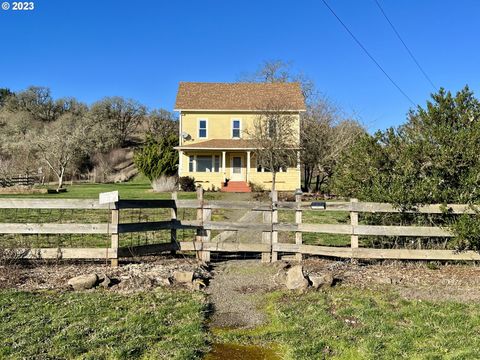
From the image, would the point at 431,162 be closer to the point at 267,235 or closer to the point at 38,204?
the point at 267,235

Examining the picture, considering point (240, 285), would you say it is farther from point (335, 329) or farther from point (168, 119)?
point (168, 119)

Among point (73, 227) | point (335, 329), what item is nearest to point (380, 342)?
point (335, 329)

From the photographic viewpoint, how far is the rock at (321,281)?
261 inches

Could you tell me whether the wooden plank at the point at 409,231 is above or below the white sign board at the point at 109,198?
below

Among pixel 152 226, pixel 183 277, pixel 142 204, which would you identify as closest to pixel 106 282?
pixel 183 277

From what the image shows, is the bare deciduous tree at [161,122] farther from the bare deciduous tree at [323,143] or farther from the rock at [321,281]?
the rock at [321,281]

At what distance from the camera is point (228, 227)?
8562 millimetres

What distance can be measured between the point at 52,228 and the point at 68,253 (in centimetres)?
55

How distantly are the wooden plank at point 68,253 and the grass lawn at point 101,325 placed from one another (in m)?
1.57

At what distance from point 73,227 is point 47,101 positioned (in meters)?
70.2

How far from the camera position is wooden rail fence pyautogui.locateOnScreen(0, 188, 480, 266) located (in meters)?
7.79

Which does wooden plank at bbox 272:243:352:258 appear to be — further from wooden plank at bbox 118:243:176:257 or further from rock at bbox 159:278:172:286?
rock at bbox 159:278:172:286

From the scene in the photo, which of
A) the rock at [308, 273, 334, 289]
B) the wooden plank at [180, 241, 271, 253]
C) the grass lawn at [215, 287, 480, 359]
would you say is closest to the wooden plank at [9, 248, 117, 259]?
the wooden plank at [180, 241, 271, 253]

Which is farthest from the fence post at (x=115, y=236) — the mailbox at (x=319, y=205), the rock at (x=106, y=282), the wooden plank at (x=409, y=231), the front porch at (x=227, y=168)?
the front porch at (x=227, y=168)
